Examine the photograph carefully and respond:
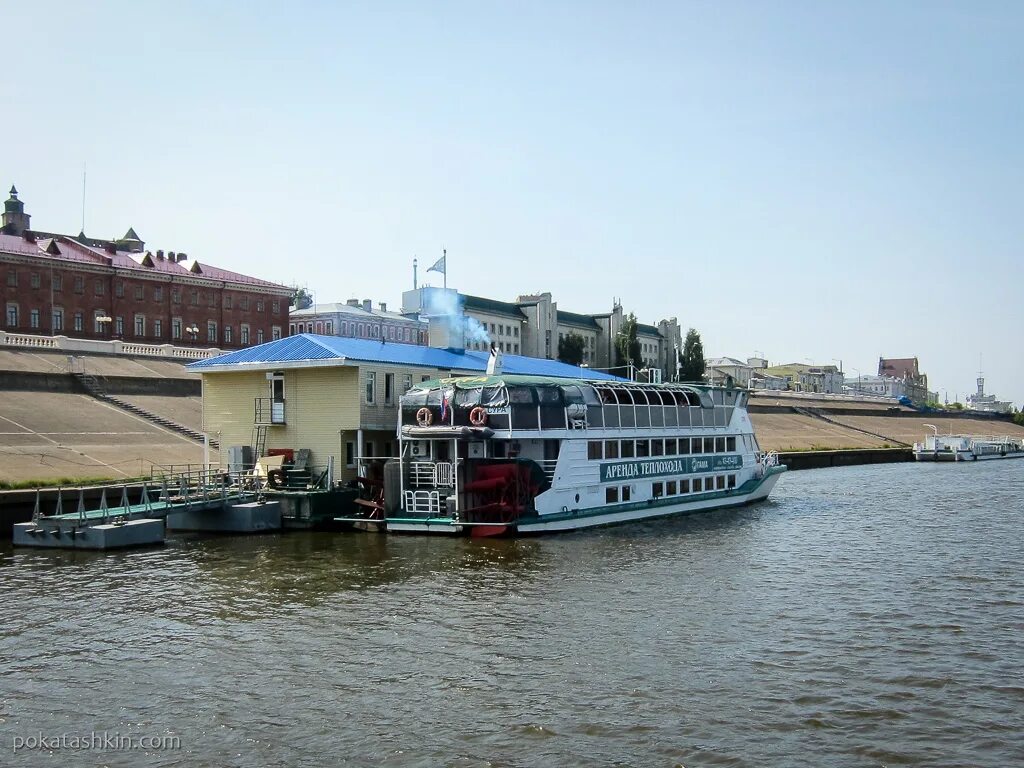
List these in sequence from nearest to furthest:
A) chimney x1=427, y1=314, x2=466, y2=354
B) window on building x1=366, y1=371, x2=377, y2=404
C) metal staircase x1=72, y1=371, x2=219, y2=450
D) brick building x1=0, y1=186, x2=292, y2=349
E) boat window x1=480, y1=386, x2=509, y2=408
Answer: boat window x1=480, y1=386, x2=509, y2=408, window on building x1=366, y1=371, x2=377, y2=404, chimney x1=427, y1=314, x2=466, y2=354, metal staircase x1=72, y1=371, x2=219, y2=450, brick building x1=0, y1=186, x2=292, y2=349

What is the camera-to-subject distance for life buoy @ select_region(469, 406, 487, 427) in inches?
1626

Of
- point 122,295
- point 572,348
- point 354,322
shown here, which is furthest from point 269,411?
point 572,348

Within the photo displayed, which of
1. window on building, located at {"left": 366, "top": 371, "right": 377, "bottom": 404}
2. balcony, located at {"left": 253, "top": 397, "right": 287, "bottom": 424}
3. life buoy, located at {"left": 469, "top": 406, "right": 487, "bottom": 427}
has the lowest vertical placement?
life buoy, located at {"left": 469, "top": 406, "right": 487, "bottom": 427}

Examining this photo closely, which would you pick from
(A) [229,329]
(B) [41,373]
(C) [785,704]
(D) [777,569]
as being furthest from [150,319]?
(C) [785,704]

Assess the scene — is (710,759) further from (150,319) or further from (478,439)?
(150,319)

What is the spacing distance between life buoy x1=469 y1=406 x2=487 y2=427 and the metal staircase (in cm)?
2318

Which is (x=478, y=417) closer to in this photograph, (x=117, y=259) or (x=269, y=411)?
(x=269, y=411)

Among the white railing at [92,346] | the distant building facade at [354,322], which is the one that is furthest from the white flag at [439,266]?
the distant building facade at [354,322]

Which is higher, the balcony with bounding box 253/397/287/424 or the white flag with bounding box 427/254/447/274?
the white flag with bounding box 427/254/447/274

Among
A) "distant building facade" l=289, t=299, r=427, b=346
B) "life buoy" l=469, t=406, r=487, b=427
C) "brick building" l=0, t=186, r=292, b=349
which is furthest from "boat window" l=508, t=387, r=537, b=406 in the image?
"distant building facade" l=289, t=299, r=427, b=346

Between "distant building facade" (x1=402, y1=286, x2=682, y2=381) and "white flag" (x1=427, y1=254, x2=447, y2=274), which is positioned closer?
"white flag" (x1=427, y1=254, x2=447, y2=274)

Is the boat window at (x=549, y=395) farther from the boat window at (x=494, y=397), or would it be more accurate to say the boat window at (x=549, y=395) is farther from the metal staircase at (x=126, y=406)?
the metal staircase at (x=126, y=406)

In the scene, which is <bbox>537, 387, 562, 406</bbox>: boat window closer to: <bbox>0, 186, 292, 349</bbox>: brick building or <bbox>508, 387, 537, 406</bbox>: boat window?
<bbox>508, 387, 537, 406</bbox>: boat window

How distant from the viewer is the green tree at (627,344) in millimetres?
142488
